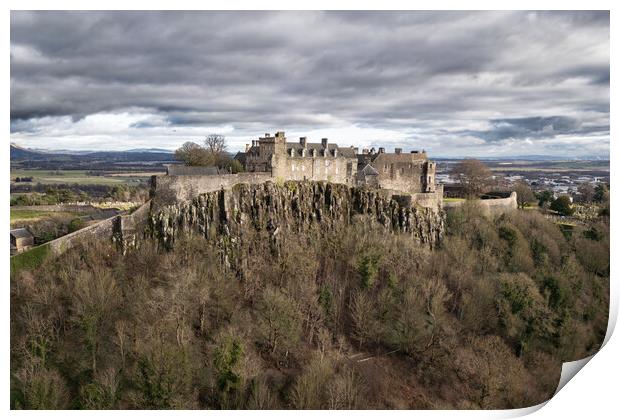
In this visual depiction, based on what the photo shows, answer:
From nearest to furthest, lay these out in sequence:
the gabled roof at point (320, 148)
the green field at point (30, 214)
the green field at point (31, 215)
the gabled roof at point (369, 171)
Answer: the green field at point (31, 215) < the green field at point (30, 214) < the gabled roof at point (320, 148) < the gabled roof at point (369, 171)

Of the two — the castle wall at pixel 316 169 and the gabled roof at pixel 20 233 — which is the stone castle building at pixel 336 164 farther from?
the gabled roof at pixel 20 233

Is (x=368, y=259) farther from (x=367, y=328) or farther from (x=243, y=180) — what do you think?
(x=243, y=180)

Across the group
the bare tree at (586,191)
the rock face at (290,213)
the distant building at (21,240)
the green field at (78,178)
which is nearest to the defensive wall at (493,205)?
the rock face at (290,213)

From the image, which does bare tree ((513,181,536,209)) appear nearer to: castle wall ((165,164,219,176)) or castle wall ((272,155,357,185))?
castle wall ((272,155,357,185))

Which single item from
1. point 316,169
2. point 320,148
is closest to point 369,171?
point 320,148

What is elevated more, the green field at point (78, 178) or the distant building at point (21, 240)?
the green field at point (78, 178)

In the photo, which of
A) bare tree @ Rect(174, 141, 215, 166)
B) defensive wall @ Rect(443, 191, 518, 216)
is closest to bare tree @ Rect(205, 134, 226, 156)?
bare tree @ Rect(174, 141, 215, 166)
